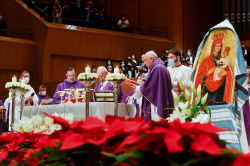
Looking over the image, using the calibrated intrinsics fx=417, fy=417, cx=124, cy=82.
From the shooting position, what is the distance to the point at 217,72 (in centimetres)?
497

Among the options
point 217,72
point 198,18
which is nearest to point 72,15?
point 198,18

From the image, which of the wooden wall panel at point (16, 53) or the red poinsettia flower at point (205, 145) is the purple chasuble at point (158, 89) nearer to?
the red poinsettia flower at point (205, 145)

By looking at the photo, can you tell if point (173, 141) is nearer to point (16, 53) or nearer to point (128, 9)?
point (16, 53)

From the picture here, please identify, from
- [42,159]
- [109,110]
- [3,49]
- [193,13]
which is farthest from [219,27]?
[193,13]

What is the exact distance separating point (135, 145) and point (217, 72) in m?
4.01

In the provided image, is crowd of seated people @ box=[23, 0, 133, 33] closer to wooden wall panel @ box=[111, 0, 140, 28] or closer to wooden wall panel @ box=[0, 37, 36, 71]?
wooden wall panel @ box=[0, 37, 36, 71]

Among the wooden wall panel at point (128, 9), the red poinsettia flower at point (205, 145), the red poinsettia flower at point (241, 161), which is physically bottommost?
the red poinsettia flower at point (241, 161)

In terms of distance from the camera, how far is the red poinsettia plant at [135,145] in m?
1.03

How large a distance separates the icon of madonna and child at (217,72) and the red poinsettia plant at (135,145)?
3.62 m

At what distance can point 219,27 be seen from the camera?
16.9 ft

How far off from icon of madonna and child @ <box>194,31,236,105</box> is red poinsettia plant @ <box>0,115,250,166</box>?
362cm

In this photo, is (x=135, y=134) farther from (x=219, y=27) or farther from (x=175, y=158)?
(x=219, y=27)

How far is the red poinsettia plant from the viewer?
1026 millimetres

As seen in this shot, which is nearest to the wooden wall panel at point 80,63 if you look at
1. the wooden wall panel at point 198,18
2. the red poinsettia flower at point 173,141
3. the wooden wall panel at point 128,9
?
the wooden wall panel at point 128,9
